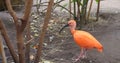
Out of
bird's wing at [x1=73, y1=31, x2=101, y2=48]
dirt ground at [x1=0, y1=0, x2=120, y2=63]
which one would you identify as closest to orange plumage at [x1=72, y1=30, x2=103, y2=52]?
bird's wing at [x1=73, y1=31, x2=101, y2=48]

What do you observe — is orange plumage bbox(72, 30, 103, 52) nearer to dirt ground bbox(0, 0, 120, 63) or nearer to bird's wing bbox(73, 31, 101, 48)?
bird's wing bbox(73, 31, 101, 48)

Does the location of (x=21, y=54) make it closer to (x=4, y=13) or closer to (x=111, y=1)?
(x=4, y=13)

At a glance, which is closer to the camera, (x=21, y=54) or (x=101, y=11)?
(x=21, y=54)

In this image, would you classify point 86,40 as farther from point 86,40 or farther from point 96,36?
point 96,36

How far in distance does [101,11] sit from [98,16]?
0.37 meters

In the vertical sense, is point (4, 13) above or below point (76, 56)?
above

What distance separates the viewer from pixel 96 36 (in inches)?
192

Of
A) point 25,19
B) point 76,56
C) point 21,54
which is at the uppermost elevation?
point 25,19

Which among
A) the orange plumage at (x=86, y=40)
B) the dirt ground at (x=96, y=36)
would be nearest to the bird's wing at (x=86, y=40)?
the orange plumage at (x=86, y=40)

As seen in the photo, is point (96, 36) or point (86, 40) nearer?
point (86, 40)

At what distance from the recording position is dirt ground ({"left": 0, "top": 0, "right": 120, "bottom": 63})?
411 cm

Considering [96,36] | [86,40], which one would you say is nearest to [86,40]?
[86,40]

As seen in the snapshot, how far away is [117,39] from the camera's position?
A: 4.73 meters

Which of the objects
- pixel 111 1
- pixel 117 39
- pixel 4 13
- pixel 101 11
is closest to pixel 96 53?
pixel 117 39
